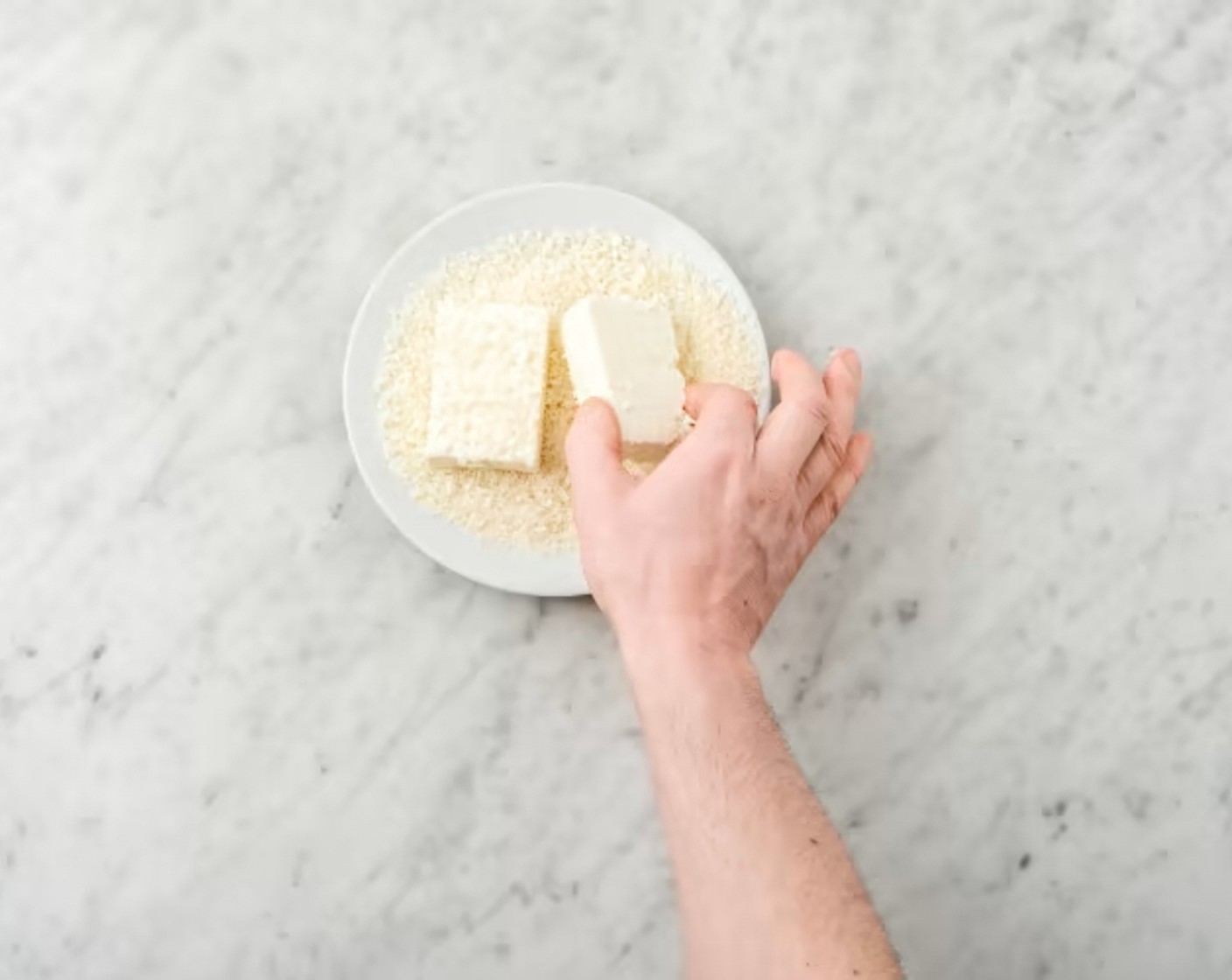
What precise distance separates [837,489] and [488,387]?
11.3 inches

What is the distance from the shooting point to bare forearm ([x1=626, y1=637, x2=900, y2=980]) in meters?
0.77

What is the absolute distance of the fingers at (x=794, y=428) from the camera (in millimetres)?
917

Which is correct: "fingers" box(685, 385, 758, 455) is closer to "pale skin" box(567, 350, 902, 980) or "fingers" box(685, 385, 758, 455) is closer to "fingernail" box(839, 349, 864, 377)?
"pale skin" box(567, 350, 902, 980)

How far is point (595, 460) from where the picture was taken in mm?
905

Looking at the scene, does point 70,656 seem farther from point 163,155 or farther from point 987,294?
point 987,294

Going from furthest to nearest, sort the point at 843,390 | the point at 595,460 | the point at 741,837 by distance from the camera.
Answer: the point at 843,390, the point at 595,460, the point at 741,837

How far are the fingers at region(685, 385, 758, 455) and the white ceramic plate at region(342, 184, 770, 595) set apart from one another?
0.39ft

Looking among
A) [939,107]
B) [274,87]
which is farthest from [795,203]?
[274,87]

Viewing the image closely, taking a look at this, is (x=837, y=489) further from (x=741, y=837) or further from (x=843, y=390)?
(x=741, y=837)

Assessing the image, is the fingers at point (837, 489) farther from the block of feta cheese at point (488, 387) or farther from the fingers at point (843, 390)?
the block of feta cheese at point (488, 387)

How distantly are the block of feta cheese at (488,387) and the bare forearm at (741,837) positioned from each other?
0.69ft

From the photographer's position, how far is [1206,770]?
3.57 feet

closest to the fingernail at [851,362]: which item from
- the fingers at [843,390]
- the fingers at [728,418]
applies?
the fingers at [843,390]

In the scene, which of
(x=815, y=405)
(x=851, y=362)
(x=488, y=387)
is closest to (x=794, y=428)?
(x=815, y=405)
